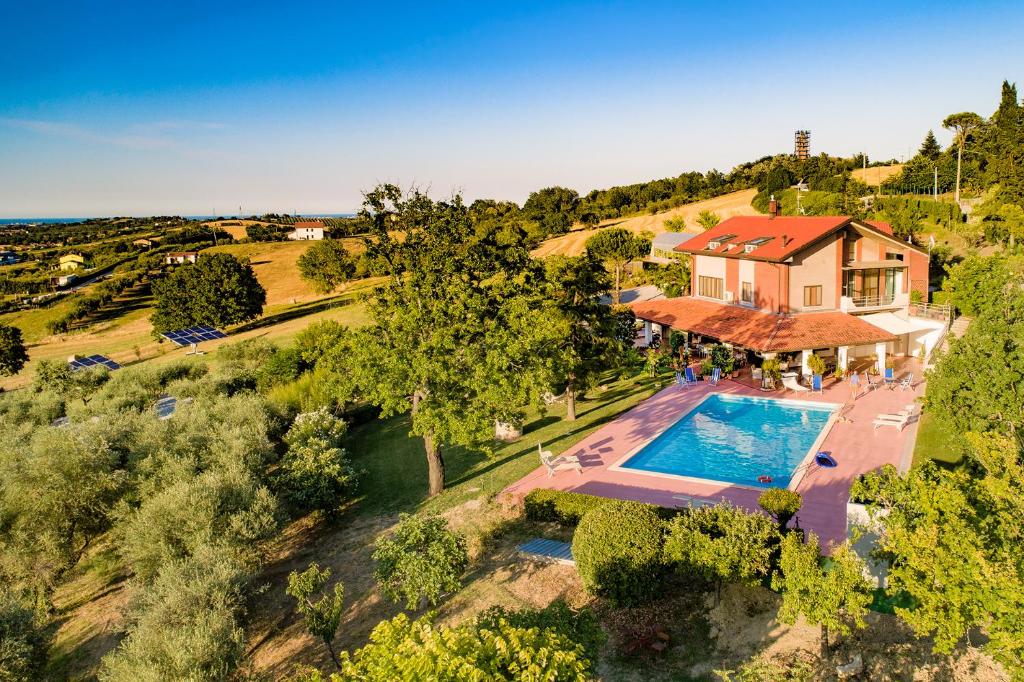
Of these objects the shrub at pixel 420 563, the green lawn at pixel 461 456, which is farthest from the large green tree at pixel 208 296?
the shrub at pixel 420 563

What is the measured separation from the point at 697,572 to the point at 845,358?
20209mm

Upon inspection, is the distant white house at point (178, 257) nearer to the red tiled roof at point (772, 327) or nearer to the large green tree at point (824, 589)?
the red tiled roof at point (772, 327)

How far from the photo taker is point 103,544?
19.7 metres

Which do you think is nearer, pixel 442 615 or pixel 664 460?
pixel 442 615

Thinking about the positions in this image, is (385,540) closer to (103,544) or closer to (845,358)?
(103,544)

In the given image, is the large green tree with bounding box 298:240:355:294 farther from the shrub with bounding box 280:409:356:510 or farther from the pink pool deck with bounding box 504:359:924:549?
the shrub with bounding box 280:409:356:510

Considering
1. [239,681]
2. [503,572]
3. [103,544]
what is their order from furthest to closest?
[103,544] < [503,572] < [239,681]

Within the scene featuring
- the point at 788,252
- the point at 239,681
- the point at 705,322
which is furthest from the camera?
the point at 705,322

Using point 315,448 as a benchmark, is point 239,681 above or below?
below

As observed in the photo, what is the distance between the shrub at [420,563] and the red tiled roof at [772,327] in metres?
19.2

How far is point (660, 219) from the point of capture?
9825 cm

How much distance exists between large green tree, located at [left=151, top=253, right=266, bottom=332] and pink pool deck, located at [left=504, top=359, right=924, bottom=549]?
2498 inches

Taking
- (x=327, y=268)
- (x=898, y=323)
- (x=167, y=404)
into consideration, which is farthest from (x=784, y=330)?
(x=327, y=268)

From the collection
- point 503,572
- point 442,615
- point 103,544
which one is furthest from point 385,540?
point 103,544
